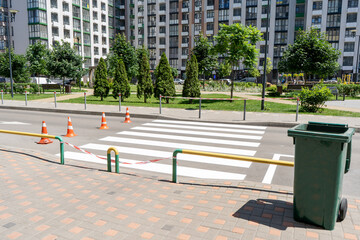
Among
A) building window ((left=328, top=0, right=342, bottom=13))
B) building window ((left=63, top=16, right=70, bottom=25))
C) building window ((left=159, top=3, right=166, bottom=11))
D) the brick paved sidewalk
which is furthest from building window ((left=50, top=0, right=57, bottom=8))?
the brick paved sidewalk

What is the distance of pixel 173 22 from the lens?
2921 inches

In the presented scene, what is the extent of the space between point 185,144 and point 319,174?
5982 millimetres

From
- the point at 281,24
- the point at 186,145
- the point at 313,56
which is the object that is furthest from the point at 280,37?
the point at 186,145

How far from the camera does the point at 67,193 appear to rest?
5168 mm

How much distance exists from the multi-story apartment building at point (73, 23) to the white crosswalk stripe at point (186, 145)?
44.2 m

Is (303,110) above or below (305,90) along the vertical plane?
below

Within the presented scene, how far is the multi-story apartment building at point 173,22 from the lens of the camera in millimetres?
60281

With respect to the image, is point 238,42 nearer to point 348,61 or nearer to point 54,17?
point 348,61

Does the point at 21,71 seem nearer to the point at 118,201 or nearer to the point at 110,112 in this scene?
the point at 110,112

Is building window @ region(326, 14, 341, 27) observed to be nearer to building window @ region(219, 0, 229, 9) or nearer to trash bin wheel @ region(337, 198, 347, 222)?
building window @ region(219, 0, 229, 9)

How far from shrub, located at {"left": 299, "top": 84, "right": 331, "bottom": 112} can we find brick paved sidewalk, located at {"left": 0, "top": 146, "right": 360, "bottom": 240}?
40.3 feet

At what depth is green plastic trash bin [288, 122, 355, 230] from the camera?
370 centimetres

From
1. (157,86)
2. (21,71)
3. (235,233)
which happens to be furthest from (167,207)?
(21,71)

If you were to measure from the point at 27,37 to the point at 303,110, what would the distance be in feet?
194
